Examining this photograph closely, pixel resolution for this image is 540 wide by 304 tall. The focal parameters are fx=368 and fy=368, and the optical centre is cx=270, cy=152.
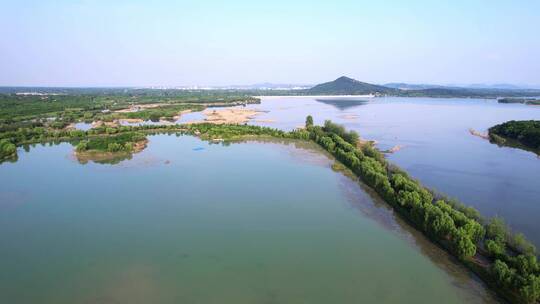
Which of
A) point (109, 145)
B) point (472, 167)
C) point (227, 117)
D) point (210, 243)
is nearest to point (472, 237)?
point (210, 243)

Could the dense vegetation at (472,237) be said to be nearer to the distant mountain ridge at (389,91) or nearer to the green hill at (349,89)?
the distant mountain ridge at (389,91)

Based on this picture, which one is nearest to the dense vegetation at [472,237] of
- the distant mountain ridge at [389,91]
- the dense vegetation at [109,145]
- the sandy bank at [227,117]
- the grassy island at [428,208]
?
the grassy island at [428,208]

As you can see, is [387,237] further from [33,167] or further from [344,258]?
[33,167]

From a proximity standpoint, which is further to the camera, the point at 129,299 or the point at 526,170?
the point at 526,170

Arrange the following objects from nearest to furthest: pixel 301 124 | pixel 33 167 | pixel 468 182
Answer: pixel 468 182 < pixel 33 167 < pixel 301 124

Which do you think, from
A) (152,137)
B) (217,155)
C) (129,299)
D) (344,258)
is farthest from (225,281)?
(152,137)

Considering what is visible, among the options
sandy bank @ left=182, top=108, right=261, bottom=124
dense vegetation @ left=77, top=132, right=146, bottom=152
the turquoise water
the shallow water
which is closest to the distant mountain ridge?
sandy bank @ left=182, top=108, right=261, bottom=124

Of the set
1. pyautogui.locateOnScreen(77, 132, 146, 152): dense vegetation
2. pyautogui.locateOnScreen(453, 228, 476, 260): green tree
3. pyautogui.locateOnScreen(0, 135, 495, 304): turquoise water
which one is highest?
pyautogui.locateOnScreen(77, 132, 146, 152): dense vegetation

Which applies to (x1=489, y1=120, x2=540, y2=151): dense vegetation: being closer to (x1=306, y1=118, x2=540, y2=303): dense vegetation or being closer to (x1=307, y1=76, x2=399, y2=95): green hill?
(x1=306, y1=118, x2=540, y2=303): dense vegetation
